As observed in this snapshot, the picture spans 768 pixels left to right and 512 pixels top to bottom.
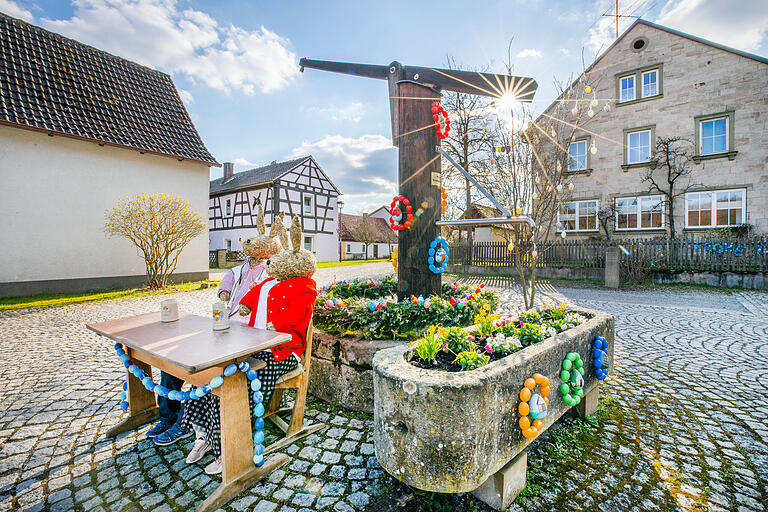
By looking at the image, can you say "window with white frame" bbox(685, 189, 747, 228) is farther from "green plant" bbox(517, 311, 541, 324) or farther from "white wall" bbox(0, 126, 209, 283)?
"white wall" bbox(0, 126, 209, 283)

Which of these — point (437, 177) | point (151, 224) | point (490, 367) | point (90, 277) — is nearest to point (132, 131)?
point (151, 224)

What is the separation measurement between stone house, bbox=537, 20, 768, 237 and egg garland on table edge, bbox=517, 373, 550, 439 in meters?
12.1

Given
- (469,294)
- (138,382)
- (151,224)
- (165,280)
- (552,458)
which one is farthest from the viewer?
(165,280)

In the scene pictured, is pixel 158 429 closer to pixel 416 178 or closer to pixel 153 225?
pixel 416 178

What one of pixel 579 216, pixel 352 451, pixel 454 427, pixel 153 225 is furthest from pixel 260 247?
pixel 579 216

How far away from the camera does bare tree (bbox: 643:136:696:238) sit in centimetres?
1396

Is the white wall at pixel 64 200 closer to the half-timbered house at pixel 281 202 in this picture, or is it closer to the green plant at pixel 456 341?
the half-timbered house at pixel 281 202

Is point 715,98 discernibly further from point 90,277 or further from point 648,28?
point 90,277

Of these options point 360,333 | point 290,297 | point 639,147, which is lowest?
point 360,333

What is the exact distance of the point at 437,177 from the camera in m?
4.11

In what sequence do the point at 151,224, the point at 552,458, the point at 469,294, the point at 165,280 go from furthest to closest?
the point at 165,280
the point at 151,224
the point at 469,294
the point at 552,458

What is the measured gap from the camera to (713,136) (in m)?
13.7

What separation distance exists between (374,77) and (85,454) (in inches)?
179

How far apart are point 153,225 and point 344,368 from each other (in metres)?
10.4
